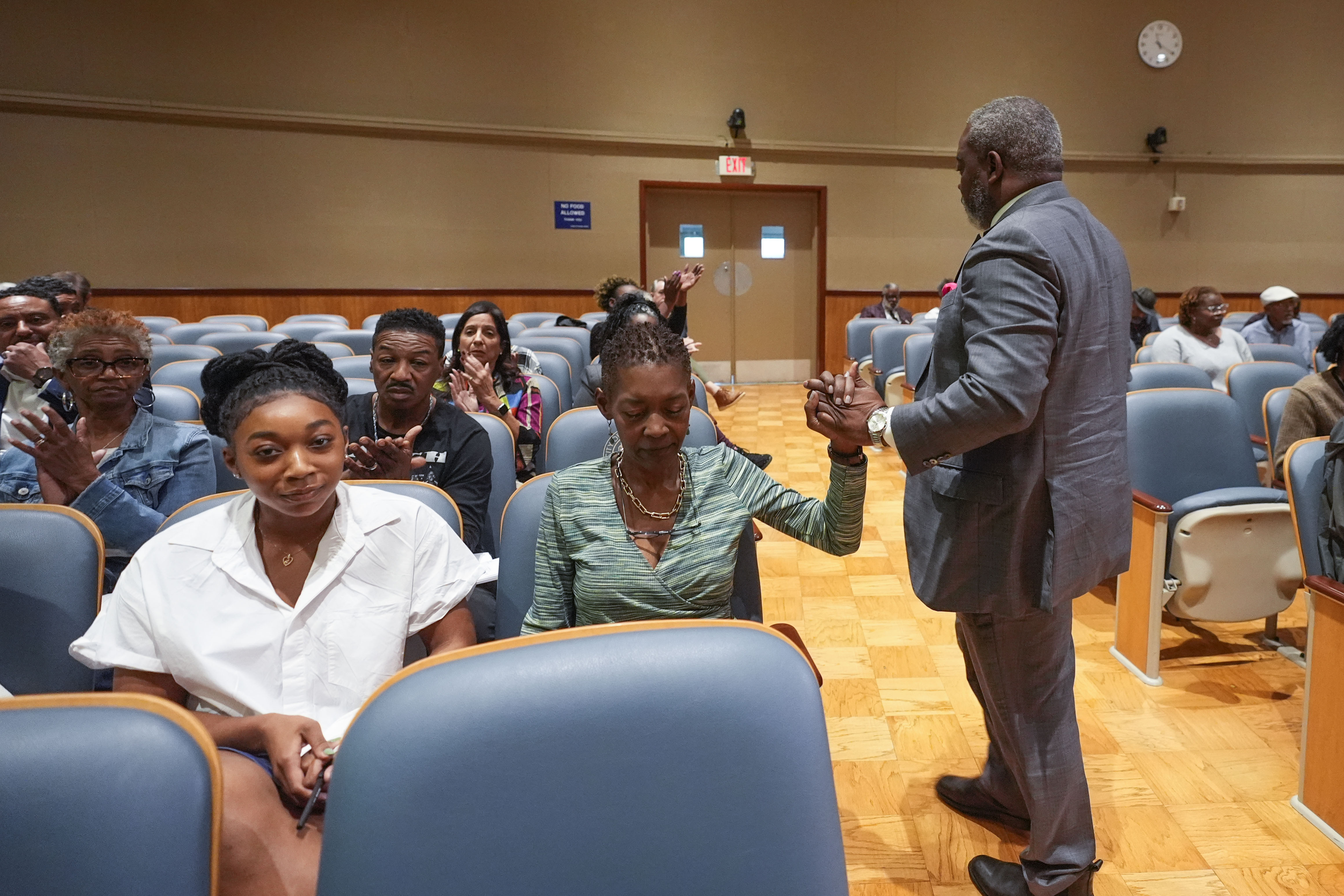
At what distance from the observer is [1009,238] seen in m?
1.45

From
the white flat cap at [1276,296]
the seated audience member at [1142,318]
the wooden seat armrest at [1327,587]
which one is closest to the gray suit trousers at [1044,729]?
the wooden seat armrest at [1327,587]

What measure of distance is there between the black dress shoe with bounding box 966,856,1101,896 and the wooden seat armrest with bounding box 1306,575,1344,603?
82 cm

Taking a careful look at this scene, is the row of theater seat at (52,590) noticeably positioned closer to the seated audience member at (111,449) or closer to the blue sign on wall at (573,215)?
the seated audience member at (111,449)

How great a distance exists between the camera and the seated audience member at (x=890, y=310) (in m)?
8.96

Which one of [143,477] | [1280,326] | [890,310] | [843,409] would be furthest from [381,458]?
[890,310]

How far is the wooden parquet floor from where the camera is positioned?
1.89 metres

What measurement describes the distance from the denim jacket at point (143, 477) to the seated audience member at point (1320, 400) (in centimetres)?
329

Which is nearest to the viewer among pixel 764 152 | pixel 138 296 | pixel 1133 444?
pixel 1133 444

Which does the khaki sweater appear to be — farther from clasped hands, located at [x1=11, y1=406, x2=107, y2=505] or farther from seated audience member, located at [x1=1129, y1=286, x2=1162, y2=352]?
seated audience member, located at [x1=1129, y1=286, x2=1162, y2=352]

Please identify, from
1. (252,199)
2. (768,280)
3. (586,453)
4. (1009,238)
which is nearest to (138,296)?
(252,199)

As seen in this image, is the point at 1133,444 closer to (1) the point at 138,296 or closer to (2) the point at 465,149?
(2) the point at 465,149

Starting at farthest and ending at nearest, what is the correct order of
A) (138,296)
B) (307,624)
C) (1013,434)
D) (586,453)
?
(138,296), (586,453), (1013,434), (307,624)

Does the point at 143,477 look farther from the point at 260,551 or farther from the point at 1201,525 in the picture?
the point at 1201,525

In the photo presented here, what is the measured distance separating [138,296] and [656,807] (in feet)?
31.1
